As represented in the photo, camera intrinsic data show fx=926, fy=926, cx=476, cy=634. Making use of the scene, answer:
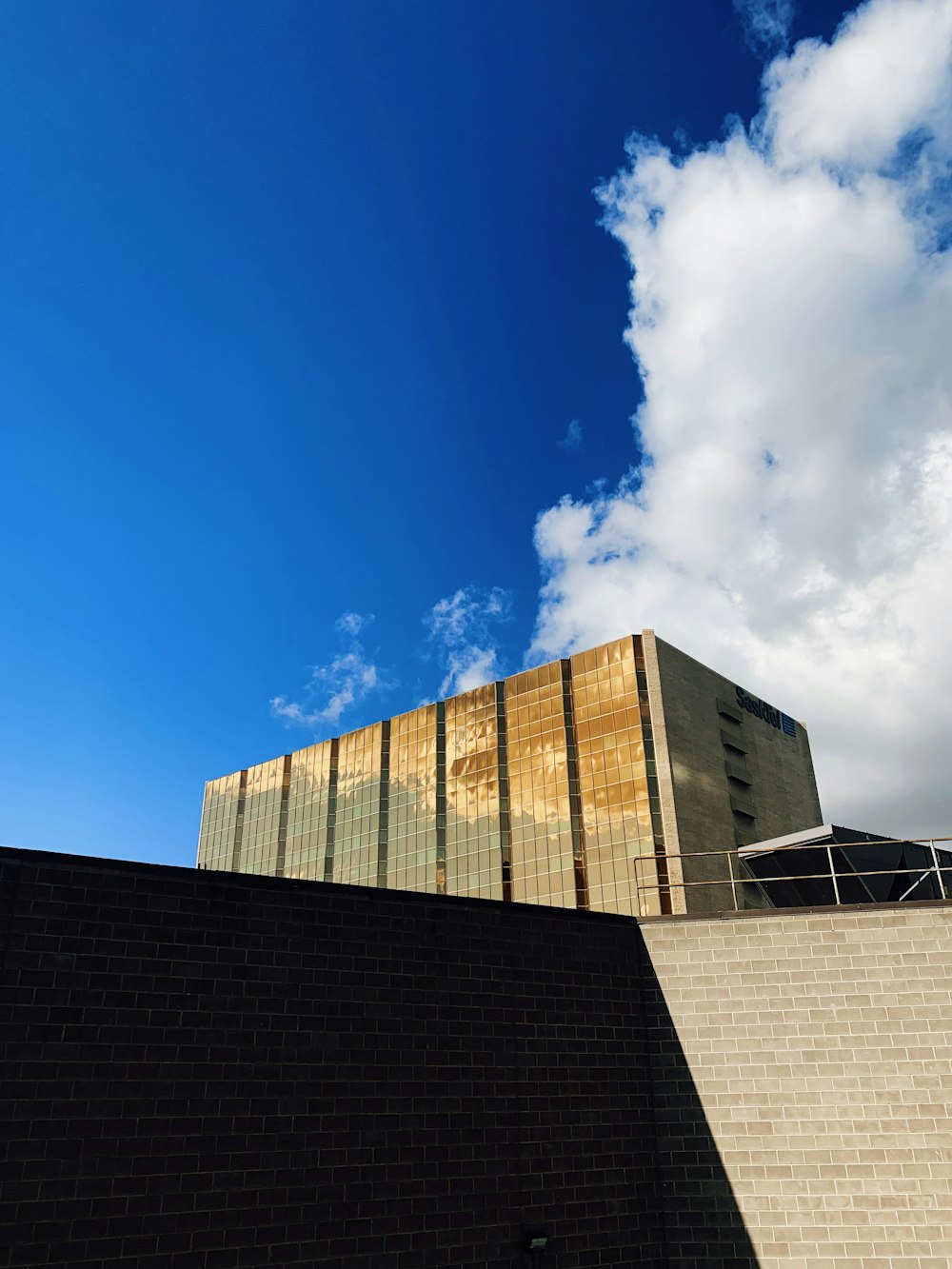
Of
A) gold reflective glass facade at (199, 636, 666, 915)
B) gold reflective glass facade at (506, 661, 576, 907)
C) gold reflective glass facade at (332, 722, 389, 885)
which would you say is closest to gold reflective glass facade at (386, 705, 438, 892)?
gold reflective glass facade at (199, 636, 666, 915)

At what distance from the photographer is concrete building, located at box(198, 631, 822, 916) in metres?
34.1

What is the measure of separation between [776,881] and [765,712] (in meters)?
19.1

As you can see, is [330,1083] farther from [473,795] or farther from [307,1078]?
[473,795]

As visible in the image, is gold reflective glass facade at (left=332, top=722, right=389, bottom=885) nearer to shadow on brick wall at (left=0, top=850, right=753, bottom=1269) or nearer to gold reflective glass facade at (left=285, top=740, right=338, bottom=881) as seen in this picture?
gold reflective glass facade at (left=285, top=740, right=338, bottom=881)

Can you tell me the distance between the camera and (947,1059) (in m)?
15.2

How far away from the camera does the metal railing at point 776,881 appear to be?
22031 millimetres

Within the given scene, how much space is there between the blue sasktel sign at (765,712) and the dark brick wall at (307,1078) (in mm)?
24695

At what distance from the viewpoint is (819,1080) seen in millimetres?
15609

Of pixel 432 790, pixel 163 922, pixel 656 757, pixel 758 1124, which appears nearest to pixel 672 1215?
pixel 758 1124

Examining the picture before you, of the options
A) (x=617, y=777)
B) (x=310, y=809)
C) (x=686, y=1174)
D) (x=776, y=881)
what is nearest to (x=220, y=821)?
(x=310, y=809)

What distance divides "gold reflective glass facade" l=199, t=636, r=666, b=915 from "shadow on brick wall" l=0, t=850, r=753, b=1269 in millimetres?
14558

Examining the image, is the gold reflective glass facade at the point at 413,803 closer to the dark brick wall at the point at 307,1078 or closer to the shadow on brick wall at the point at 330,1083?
the shadow on brick wall at the point at 330,1083

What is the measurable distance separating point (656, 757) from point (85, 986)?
84.3 ft

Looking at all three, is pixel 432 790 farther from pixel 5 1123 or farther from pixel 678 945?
pixel 5 1123
